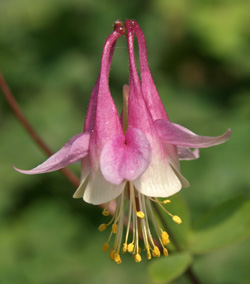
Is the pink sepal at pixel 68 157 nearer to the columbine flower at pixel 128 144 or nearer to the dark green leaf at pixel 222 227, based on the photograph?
the columbine flower at pixel 128 144

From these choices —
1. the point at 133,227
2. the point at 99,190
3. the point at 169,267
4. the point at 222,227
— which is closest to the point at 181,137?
the point at 99,190

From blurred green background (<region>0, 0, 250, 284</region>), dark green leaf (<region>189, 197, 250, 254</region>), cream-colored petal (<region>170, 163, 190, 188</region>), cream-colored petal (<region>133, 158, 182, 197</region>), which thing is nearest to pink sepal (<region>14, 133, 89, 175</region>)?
cream-colored petal (<region>133, 158, 182, 197</region>)

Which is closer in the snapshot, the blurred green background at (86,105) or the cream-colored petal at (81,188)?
the cream-colored petal at (81,188)

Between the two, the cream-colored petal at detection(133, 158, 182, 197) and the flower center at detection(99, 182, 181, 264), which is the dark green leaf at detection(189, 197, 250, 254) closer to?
the flower center at detection(99, 182, 181, 264)

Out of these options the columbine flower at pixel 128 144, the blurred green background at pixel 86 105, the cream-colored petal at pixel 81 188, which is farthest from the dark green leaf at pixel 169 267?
the blurred green background at pixel 86 105

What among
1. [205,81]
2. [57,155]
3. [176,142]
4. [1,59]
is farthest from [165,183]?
[1,59]

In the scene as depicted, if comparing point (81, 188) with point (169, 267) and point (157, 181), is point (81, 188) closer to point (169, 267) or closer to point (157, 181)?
point (157, 181)
